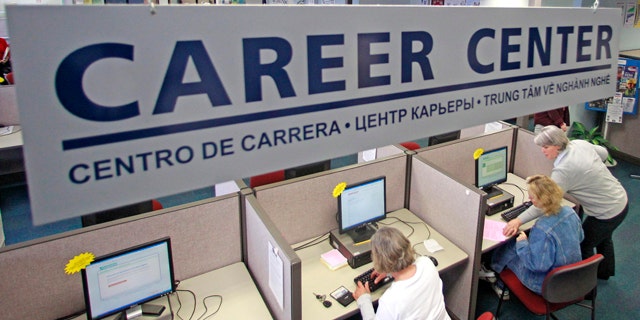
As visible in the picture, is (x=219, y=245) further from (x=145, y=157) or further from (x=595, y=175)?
(x=595, y=175)

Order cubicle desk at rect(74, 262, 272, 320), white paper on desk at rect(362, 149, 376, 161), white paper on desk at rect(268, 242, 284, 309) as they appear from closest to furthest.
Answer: white paper on desk at rect(268, 242, 284, 309) < cubicle desk at rect(74, 262, 272, 320) < white paper on desk at rect(362, 149, 376, 161)

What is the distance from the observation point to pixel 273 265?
6.19 feet

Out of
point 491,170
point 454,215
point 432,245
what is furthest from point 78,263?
point 491,170

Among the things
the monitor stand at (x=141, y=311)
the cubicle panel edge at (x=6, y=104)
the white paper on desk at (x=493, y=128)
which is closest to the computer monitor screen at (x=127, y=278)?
the monitor stand at (x=141, y=311)

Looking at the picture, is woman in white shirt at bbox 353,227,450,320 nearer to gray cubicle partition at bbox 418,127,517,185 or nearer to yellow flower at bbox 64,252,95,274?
gray cubicle partition at bbox 418,127,517,185

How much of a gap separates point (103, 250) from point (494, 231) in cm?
214

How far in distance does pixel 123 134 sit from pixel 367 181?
77.3 inches

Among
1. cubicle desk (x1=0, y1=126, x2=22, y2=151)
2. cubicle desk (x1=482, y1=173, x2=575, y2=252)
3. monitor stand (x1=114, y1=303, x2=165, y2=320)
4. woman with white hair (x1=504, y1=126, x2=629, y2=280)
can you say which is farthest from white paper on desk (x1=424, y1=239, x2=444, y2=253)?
cubicle desk (x1=0, y1=126, x2=22, y2=151)

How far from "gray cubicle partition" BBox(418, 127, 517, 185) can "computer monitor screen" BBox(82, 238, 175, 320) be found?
1.69m

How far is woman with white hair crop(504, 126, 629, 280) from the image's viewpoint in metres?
2.67

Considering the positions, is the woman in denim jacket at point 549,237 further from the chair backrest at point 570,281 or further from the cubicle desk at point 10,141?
the cubicle desk at point 10,141

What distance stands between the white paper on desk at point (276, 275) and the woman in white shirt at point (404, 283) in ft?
1.30

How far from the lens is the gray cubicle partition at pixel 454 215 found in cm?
235

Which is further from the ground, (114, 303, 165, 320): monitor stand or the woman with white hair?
the woman with white hair
